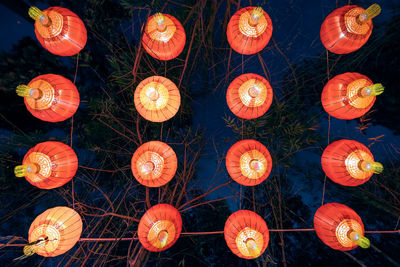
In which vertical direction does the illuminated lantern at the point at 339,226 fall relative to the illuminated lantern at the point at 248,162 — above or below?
below

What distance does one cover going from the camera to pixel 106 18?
7.13 feet

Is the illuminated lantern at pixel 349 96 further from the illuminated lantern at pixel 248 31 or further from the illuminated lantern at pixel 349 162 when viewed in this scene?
the illuminated lantern at pixel 248 31

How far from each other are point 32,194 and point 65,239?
52.7 inches

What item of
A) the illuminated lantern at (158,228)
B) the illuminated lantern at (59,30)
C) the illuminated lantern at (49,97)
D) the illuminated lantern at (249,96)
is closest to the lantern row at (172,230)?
the illuminated lantern at (158,228)

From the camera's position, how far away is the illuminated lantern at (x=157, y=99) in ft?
4.53

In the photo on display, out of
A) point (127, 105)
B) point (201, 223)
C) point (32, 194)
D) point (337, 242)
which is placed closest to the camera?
point (337, 242)

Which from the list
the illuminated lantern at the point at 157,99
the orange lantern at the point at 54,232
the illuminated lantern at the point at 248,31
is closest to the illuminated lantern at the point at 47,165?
the orange lantern at the point at 54,232

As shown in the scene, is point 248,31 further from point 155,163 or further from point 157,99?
point 155,163

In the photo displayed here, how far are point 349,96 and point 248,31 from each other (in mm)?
919

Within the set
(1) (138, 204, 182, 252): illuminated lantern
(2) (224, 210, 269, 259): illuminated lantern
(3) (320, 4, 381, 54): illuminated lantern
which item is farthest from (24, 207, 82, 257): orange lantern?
(3) (320, 4, 381, 54): illuminated lantern

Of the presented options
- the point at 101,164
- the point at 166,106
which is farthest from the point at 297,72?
the point at 101,164

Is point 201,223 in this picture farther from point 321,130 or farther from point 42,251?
point 321,130

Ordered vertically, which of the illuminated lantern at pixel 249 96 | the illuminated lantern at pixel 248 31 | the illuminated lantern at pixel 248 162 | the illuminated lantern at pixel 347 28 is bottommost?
the illuminated lantern at pixel 248 162

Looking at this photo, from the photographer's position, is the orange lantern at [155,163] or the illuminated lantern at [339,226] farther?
the orange lantern at [155,163]
